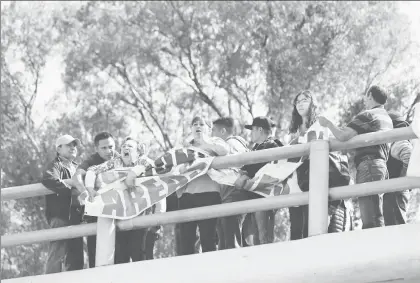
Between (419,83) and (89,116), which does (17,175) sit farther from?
(419,83)

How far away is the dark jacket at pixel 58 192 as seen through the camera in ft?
23.8

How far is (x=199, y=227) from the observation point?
6984 millimetres

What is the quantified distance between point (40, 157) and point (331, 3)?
19.4ft

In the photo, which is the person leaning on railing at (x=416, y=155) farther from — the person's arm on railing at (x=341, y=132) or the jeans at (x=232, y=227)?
the jeans at (x=232, y=227)

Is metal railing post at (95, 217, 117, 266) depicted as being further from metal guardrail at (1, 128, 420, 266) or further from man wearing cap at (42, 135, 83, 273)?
man wearing cap at (42, 135, 83, 273)

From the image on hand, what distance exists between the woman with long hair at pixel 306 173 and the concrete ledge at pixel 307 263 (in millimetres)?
494

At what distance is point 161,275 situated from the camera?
21.3 feet

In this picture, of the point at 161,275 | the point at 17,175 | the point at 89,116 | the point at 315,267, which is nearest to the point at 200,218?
the point at 161,275

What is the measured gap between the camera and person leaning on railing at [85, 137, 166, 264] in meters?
7.05

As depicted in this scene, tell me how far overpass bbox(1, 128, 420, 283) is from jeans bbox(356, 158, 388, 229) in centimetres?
36

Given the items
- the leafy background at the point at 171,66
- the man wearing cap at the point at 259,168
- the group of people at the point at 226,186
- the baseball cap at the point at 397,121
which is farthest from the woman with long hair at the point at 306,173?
the leafy background at the point at 171,66

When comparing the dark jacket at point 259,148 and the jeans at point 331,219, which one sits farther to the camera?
the dark jacket at point 259,148

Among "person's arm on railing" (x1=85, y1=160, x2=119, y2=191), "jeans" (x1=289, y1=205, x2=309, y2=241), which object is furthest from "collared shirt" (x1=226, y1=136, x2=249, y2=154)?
"person's arm on railing" (x1=85, y1=160, x2=119, y2=191)

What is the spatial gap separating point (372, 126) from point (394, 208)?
63 cm
